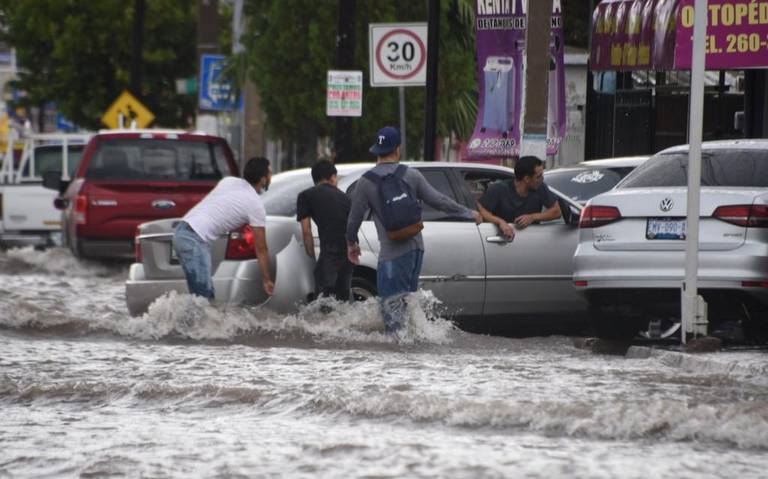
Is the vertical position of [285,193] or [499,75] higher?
[499,75]

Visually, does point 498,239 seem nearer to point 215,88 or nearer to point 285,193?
point 285,193

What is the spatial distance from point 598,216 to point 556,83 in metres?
6.89

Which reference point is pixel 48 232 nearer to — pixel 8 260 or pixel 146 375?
pixel 8 260

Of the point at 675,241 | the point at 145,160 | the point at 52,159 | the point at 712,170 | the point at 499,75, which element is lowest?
the point at 675,241

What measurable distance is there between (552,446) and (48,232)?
61.5 feet

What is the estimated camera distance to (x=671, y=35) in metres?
21.8

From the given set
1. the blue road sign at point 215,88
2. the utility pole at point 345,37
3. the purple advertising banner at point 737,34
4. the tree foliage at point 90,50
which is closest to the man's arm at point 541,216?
the purple advertising banner at point 737,34

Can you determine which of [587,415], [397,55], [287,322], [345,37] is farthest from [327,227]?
[345,37]

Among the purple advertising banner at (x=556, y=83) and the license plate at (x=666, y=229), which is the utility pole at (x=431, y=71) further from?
the license plate at (x=666, y=229)

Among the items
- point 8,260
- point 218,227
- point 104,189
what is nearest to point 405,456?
point 218,227

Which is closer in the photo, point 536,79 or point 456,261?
point 456,261

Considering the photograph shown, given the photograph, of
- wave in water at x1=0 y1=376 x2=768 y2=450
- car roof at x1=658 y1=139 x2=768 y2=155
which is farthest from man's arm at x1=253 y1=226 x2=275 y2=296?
car roof at x1=658 y1=139 x2=768 y2=155

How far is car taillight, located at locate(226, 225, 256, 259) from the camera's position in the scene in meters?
14.0

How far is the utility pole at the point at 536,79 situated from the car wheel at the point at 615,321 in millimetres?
4107
